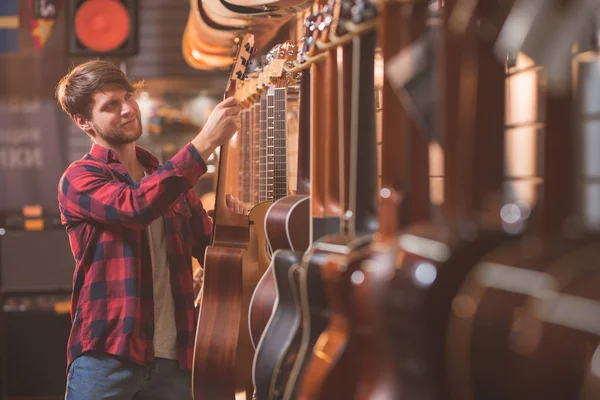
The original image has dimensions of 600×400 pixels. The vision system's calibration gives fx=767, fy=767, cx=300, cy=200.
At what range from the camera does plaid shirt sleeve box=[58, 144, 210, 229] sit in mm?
1898

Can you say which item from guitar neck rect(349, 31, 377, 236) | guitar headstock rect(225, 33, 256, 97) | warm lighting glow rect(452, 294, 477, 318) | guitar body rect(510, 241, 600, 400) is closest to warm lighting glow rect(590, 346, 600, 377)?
guitar body rect(510, 241, 600, 400)

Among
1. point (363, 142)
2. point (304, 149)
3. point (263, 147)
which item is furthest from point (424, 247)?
point (263, 147)

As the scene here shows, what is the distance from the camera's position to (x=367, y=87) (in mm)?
1143

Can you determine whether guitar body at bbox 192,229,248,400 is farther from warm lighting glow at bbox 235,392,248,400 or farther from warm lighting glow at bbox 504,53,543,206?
warm lighting glow at bbox 504,53,543,206

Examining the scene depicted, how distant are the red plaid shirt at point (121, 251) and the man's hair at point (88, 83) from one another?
15 centimetres

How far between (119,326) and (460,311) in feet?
4.81

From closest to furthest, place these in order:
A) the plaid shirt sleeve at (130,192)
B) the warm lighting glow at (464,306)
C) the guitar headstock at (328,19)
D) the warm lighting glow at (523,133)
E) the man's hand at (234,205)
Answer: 1. the warm lighting glow at (464,306)
2. the guitar headstock at (328,19)
3. the warm lighting glow at (523,133)
4. the plaid shirt sleeve at (130,192)
5. the man's hand at (234,205)

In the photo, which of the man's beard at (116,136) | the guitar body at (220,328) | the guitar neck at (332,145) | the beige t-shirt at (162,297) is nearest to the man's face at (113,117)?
the man's beard at (116,136)

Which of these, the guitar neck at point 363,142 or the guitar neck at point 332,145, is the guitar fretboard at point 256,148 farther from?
the guitar neck at point 363,142

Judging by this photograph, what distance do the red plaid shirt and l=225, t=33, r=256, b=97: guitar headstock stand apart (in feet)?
0.63

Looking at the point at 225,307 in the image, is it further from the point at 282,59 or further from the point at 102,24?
the point at 102,24

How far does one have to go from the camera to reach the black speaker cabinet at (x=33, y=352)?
4633 mm

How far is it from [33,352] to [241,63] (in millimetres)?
3334

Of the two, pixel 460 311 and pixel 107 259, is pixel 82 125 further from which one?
pixel 460 311
